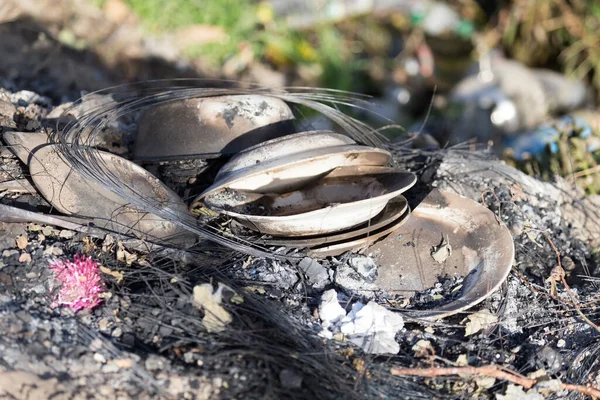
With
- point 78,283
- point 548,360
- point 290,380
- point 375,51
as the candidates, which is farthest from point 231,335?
point 375,51

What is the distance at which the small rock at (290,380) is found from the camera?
6.86 feet

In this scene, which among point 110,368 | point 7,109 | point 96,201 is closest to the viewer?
point 110,368

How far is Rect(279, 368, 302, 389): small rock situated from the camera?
2.09 m

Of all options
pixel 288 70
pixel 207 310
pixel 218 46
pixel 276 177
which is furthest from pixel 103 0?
pixel 207 310

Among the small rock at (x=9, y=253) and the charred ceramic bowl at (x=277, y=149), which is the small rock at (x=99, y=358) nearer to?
the small rock at (x=9, y=253)

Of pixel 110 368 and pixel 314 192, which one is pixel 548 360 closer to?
pixel 314 192

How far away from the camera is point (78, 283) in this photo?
7.43 ft

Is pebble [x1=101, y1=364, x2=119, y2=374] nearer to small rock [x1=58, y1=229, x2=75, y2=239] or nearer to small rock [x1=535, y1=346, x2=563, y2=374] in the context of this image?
small rock [x1=58, y1=229, x2=75, y2=239]

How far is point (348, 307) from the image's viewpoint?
242cm

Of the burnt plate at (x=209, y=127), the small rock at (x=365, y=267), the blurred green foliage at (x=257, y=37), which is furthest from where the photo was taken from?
the blurred green foliage at (x=257, y=37)

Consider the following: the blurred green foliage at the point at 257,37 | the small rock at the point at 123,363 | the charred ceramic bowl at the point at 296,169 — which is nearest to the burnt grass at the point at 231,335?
the small rock at the point at 123,363

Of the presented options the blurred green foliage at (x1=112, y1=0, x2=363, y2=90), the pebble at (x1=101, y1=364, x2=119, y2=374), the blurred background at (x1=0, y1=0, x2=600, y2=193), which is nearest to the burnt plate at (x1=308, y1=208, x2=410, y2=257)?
the pebble at (x1=101, y1=364, x2=119, y2=374)

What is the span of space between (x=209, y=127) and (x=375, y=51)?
163 inches

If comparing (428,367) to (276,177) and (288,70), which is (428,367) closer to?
(276,177)
